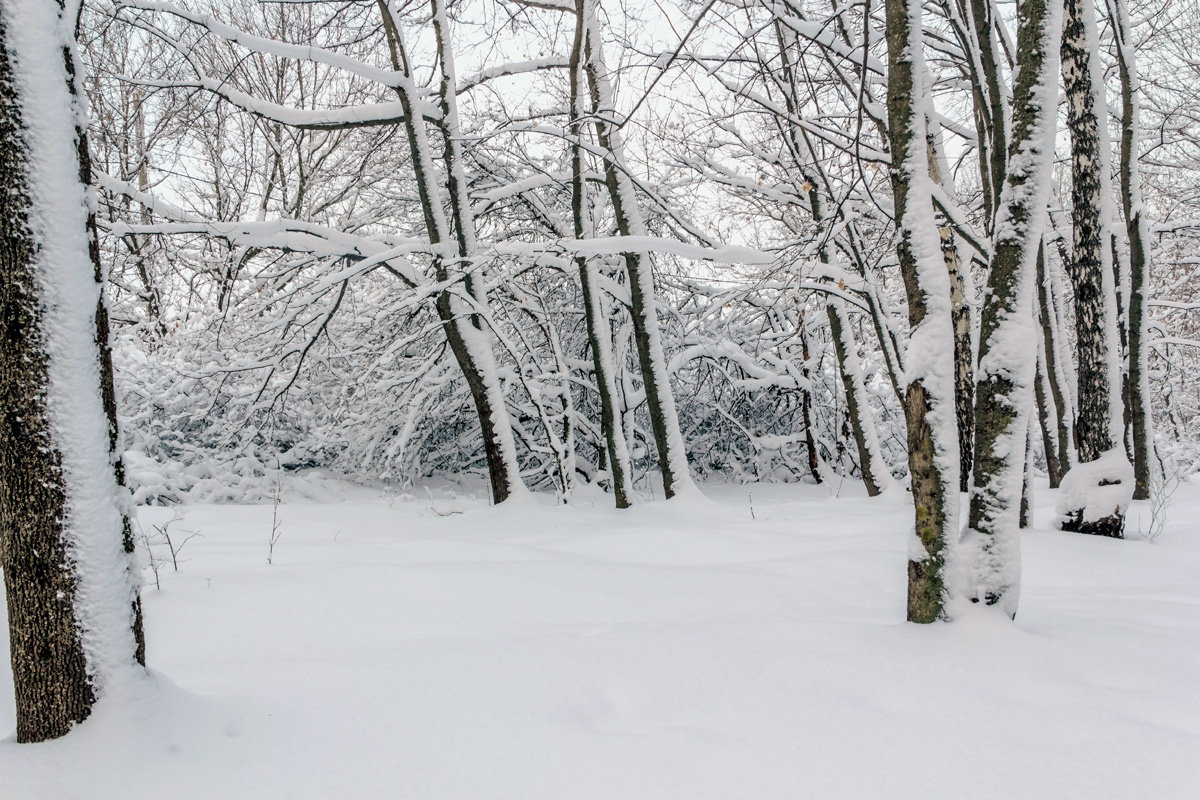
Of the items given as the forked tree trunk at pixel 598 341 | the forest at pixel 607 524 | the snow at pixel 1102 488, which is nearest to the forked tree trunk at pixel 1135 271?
the forest at pixel 607 524

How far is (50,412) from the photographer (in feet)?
6.66

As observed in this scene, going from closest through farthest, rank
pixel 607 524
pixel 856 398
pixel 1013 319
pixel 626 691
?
pixel 626 691
pixel 1013 319
pixel 607 524
pixel 856 398

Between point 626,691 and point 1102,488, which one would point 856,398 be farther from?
point 626,691

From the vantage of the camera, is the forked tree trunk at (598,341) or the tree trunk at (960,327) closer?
the tree trunk at (960,327)

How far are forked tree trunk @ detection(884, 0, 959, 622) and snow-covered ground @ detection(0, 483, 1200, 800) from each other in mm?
289

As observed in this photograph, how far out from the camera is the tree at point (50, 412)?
2.00 m

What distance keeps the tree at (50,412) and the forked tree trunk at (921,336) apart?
287 cm

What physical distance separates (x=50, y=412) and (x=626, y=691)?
6.29 ft

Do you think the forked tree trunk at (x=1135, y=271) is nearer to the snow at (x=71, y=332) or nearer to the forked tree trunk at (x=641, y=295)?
the forked tree trunk at (x=641, y=295)

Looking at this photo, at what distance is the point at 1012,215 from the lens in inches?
119

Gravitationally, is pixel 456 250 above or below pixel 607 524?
above

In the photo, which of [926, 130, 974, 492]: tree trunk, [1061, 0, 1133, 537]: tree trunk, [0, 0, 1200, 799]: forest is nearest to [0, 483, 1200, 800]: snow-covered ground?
[0, 0, 1200, 799]: forest

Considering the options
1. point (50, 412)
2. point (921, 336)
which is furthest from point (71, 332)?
point (921, 336)

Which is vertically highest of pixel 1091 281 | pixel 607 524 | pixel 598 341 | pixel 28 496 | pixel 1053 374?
pixel 1091 281
